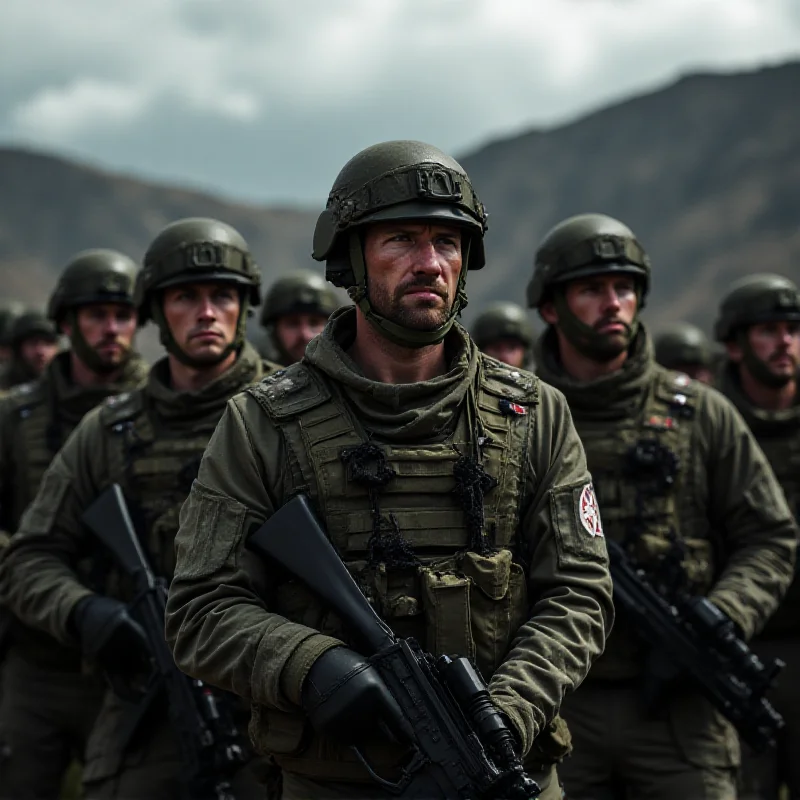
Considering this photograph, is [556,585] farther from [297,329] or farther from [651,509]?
[297,329]

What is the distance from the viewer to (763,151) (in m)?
56.6

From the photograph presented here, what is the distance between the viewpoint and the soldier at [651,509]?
529 cm

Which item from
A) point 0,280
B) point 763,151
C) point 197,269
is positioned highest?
point 763,151

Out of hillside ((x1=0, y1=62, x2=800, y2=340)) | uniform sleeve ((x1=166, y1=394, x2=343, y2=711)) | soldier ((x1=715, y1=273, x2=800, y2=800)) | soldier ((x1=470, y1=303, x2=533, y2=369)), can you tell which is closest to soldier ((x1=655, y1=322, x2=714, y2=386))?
soldier ((x1=470, y1=303, x2=533, y2=369))

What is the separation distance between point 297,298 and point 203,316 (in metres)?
3.42

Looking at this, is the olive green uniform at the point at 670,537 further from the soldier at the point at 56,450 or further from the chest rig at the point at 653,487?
the soldier at the point at 56,450

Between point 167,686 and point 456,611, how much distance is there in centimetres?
188

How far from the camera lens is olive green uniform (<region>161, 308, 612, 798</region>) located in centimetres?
356

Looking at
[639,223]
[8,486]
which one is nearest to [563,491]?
[8,486]

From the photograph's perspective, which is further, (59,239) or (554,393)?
(59,239)

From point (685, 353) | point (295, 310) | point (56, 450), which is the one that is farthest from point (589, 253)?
point (685, 353)

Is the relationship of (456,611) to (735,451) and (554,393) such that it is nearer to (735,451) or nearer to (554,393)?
(554,393)

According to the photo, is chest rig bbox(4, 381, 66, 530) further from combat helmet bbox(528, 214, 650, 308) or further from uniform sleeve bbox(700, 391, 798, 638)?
uniform sleeve bbox(700, 391, 798, 638)

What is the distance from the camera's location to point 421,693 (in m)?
3.37
